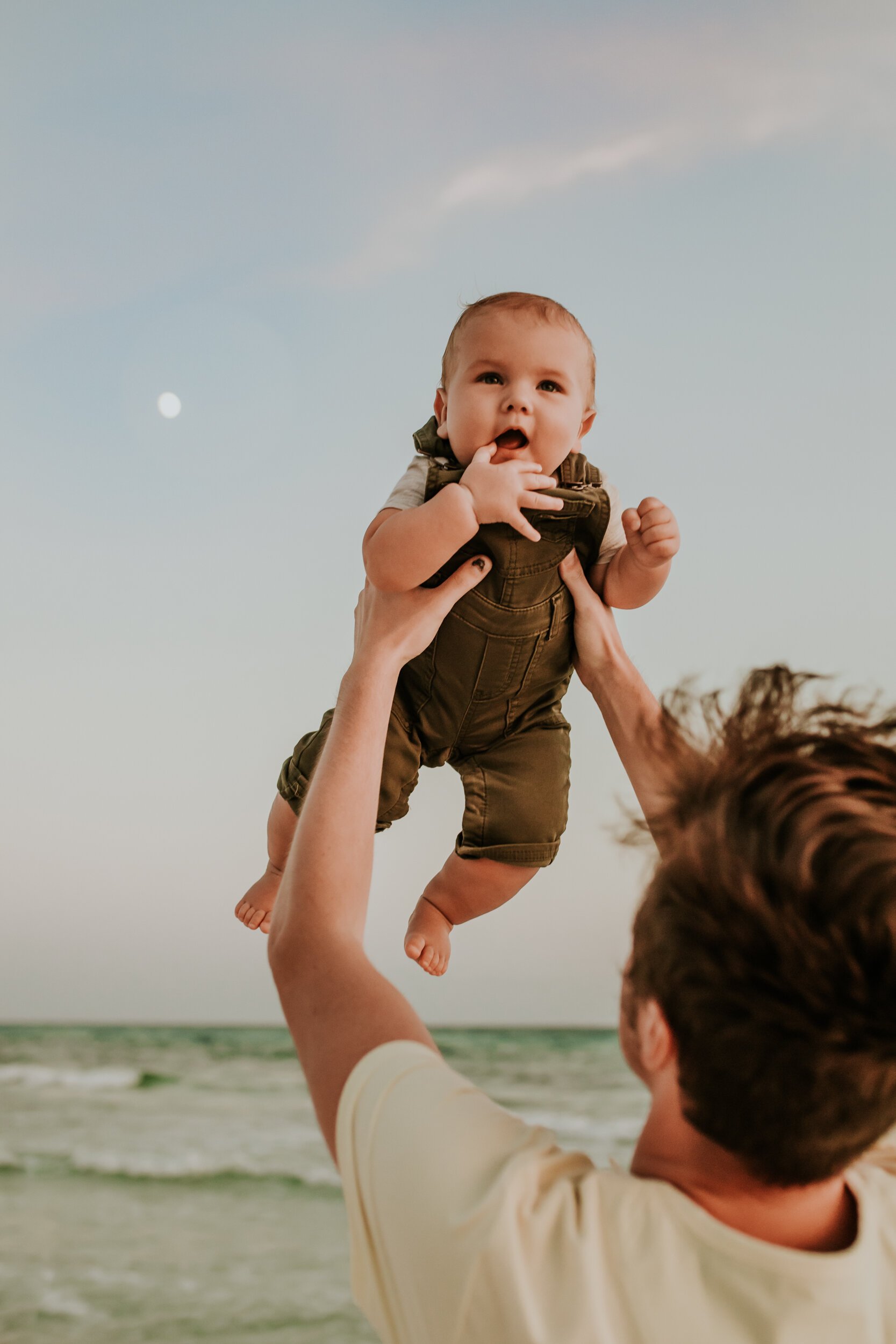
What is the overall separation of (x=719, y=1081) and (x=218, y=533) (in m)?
6.11

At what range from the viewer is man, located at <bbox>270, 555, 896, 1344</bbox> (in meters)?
0.73

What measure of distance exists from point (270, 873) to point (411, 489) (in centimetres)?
96

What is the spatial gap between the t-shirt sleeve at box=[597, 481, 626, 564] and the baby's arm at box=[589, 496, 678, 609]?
16 mm

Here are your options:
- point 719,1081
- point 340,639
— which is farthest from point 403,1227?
point 340,639

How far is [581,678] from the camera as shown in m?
1.86

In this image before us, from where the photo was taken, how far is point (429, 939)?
202 centimetres

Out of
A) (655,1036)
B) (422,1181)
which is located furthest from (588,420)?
(422,1181)

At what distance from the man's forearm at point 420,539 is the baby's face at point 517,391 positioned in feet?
Answer: 0.63

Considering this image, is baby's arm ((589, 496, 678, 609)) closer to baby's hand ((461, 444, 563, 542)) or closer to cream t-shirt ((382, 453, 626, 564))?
cream t-shirt ((382, 453, 626, 564))

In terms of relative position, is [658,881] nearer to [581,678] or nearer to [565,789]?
[581,678]

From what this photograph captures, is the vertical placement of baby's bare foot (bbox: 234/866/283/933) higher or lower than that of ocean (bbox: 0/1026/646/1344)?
higher

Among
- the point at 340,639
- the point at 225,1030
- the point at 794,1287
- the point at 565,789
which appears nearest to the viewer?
the point at 794,1287

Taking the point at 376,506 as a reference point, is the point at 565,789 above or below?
below

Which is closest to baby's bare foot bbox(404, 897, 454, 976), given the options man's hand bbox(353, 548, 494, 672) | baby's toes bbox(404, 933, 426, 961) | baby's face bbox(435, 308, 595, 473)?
baby's toes bbox(404, 933, 426, 961)
